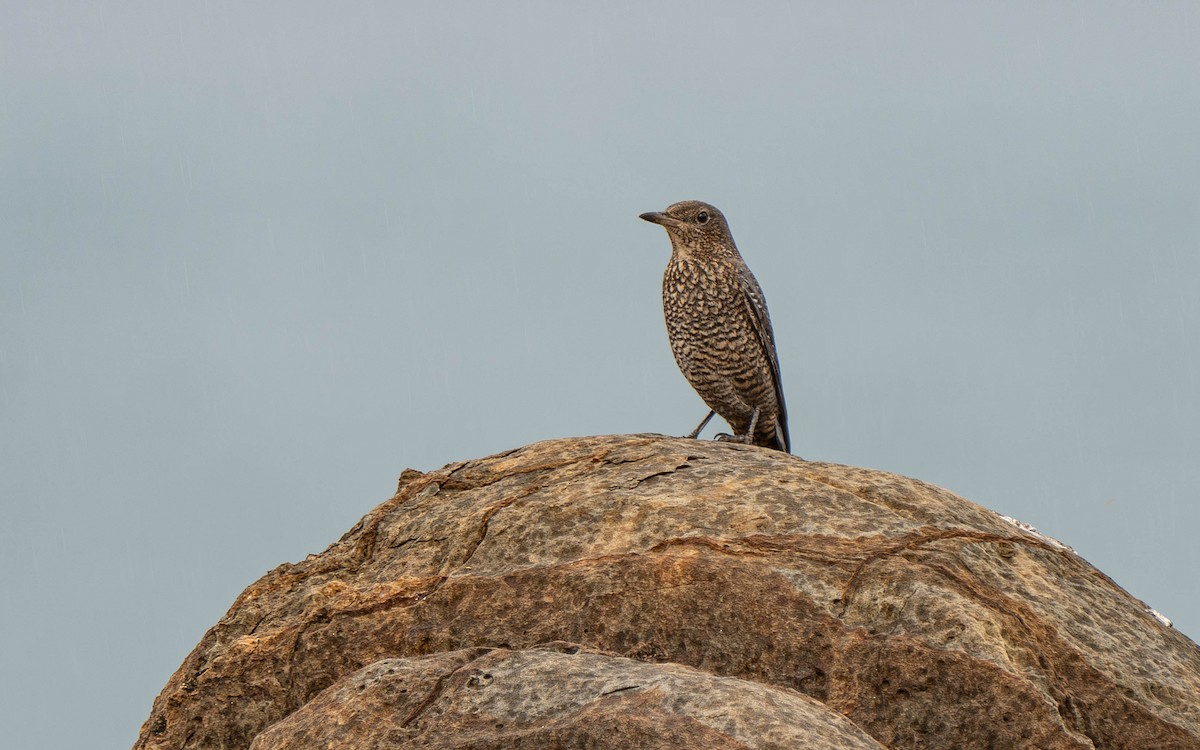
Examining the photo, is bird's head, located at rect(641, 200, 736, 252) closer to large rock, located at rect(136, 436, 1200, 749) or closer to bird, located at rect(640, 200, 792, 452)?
bird, located at rect(640, 200, 792, 452)

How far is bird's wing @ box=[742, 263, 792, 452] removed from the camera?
491 inches

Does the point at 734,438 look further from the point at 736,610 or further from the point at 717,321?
the point at 736,610

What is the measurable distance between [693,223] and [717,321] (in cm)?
108

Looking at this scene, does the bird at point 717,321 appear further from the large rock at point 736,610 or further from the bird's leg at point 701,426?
the large rock at point 736,610

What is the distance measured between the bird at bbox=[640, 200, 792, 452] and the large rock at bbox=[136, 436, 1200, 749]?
4.45 m

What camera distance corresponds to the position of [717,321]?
40.4ft

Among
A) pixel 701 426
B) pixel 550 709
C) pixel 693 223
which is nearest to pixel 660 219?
pixel 693 223

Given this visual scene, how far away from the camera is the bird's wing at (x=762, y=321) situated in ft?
40.9

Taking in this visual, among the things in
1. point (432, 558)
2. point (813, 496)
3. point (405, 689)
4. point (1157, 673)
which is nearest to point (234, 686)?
point (432, 558)

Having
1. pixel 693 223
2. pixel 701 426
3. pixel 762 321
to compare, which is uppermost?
pixel 693 223

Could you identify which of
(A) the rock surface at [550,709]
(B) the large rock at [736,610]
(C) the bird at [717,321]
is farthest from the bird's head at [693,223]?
(A) the rock surface at [550,709]

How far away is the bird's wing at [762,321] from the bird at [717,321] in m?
0.01

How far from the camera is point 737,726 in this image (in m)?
4.84

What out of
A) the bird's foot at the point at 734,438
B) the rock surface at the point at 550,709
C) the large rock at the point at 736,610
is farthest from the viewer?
the bird's foot at the point at 734,438
